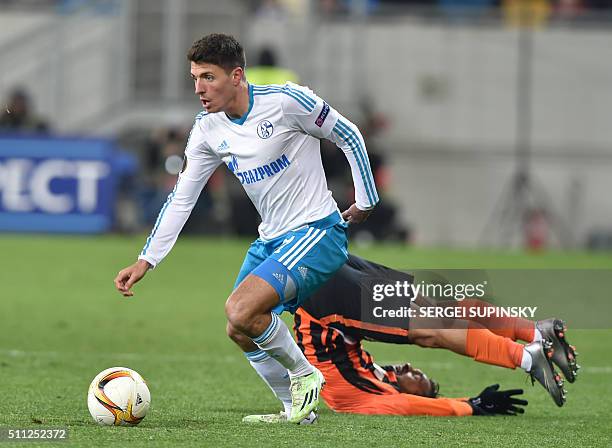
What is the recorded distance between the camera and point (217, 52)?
253 inches

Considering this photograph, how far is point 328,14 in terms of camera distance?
872 inches

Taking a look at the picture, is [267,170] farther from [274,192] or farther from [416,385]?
[416,385]

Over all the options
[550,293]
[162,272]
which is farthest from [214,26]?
[550,293]

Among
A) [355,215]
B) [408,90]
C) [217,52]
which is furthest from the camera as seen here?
[408,90]

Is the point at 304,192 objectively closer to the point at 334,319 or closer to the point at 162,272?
the point at 334,319

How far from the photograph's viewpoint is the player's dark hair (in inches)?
253

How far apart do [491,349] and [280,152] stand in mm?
1521

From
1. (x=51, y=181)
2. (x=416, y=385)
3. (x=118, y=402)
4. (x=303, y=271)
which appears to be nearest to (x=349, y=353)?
(x=416, y=385)

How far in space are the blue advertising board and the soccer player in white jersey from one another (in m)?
11.6

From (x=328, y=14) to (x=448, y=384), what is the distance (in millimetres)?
14562

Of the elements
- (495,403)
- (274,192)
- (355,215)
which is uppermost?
(274,192)

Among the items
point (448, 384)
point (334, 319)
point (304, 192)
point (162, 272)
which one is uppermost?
point (304, 192)

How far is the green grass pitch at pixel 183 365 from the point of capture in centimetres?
608

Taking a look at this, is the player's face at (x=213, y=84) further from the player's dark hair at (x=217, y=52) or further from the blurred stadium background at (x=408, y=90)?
the blurred stadium background at (x=408, y=90)
